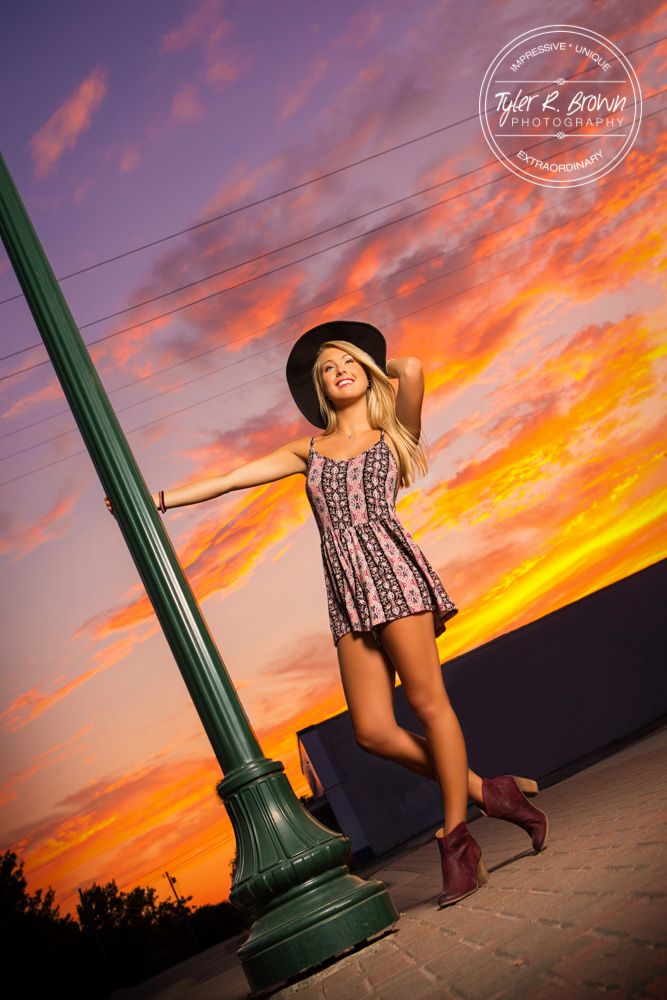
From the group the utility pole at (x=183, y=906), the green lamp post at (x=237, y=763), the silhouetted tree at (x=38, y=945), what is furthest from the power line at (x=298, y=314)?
the silhouetted tree at (x=38, y=945)

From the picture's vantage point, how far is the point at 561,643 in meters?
12.7

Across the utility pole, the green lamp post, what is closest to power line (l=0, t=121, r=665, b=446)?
the green lamp post

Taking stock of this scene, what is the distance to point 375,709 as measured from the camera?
289 cm

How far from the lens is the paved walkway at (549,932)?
1482 millimetres

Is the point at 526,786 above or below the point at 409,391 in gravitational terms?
below

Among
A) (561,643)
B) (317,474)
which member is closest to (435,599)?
(317,474)

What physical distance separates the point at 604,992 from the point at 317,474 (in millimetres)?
2030

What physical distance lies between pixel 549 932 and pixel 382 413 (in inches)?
74.2

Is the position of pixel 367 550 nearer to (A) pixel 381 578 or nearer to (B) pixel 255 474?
(A) pixel 381 578

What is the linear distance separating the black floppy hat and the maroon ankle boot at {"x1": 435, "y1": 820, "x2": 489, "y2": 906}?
58.7 inches

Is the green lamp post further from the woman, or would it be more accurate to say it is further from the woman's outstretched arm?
the woman's outstretched arm

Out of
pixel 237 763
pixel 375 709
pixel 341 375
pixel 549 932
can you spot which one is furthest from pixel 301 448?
pixel 549 932

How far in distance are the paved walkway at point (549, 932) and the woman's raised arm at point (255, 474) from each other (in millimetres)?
1519

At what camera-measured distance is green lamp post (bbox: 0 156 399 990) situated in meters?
2.64
